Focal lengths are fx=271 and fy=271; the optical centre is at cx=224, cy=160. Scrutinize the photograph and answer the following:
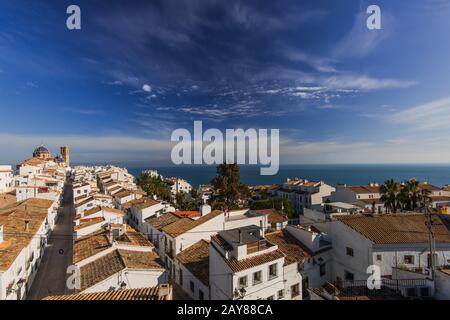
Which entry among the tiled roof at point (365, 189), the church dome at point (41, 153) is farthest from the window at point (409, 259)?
the church dome at point (41, 153)

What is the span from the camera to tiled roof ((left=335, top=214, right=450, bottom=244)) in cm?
1823

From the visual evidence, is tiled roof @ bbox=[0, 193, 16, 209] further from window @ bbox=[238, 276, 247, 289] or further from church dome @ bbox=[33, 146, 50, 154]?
church dome @ bbox=[33, 146, 50, 154]

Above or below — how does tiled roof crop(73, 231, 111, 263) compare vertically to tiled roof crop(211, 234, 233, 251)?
below

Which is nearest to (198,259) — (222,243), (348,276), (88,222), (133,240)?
(222,243)

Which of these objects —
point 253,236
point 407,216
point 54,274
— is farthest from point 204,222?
point 407,216

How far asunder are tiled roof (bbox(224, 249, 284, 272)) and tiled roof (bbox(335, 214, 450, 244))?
670cm

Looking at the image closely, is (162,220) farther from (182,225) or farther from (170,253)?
(170,253)

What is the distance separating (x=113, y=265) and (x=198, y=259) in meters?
6.26

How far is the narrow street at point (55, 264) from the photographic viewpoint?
61.9 ft

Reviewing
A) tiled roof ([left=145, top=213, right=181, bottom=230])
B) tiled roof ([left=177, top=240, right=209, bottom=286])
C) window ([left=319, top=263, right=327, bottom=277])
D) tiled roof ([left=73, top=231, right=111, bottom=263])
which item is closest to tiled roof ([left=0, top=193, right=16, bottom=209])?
tiled roof ([left=73, top=231, right=111, bottom=263])

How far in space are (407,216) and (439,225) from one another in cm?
200

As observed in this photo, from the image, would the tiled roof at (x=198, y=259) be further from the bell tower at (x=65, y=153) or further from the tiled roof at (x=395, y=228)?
the bell tower at (x=65, y=153)
